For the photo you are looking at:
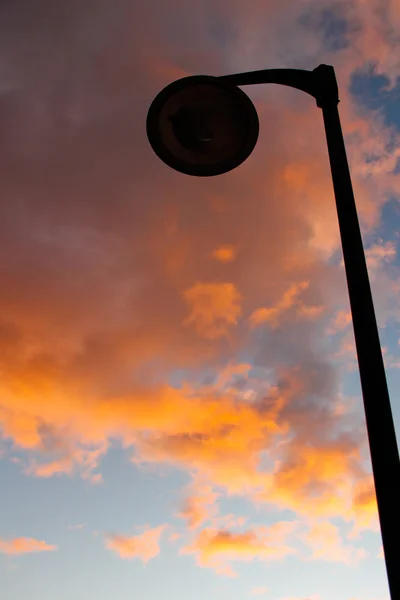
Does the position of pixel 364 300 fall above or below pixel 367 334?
above

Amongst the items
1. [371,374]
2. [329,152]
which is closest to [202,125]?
[329,152]

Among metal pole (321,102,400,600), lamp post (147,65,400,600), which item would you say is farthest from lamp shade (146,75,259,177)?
metal pole (321,102,400,600)

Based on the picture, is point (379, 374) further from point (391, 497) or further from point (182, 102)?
point (182, 102)

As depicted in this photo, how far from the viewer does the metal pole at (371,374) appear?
230 centimetres

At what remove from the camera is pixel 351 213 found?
3.10m

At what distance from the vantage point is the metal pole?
2.30 m

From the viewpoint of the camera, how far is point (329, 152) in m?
3.37

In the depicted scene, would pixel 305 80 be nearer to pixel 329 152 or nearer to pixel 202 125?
pixel 329 152

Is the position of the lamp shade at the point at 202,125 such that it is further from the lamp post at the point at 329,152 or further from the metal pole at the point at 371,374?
the metal pole at the point at 371,374

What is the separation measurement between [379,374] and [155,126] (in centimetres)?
257

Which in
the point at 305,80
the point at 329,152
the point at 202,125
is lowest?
the point at 329,152

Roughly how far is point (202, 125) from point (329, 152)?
122 centimetres

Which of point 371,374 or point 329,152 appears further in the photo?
point 329,152

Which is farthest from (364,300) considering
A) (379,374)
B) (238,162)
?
(238,162)
